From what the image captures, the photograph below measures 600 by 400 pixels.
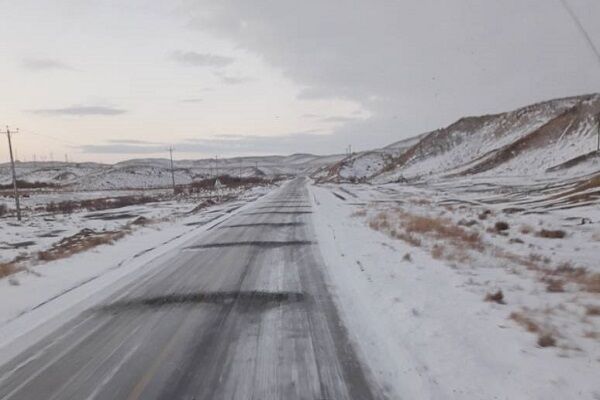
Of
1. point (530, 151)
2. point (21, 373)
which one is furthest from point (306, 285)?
point (530, 151)

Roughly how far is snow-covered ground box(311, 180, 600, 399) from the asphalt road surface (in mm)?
587

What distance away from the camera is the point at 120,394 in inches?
177

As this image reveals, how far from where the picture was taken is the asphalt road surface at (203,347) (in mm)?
4570

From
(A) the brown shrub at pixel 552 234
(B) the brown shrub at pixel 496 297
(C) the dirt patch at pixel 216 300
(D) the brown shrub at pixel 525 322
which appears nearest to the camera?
(D) the brown shrub at pixel 525 322

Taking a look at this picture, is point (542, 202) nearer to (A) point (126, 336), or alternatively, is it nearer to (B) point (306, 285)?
(B) point (306, 285)

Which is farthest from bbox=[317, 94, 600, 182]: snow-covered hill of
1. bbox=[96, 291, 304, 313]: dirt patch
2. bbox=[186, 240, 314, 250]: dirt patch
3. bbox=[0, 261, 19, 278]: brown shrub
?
bbox=[0, 261, 19, 278]: brown shrub

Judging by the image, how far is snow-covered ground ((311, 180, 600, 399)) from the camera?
4.48m

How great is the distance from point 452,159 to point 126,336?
8016 centimetres

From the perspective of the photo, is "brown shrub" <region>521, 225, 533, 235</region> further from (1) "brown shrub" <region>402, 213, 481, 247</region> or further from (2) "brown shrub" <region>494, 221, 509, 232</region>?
(1) "brown shrub" <region>402, 213, 481, 247</region>

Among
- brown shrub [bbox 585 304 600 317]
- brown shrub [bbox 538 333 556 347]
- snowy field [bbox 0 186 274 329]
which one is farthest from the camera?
snowy field [bbox 0 186 274 329]

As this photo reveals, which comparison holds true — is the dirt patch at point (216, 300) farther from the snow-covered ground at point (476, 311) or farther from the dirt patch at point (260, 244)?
the dirt patch at point (260, 244)

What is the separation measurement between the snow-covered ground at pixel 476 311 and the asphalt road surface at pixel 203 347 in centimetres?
59

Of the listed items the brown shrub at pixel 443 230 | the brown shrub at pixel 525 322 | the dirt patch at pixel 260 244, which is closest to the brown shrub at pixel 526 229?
the brown shrub at pixel 443 230

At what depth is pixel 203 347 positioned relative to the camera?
563 centimetres
